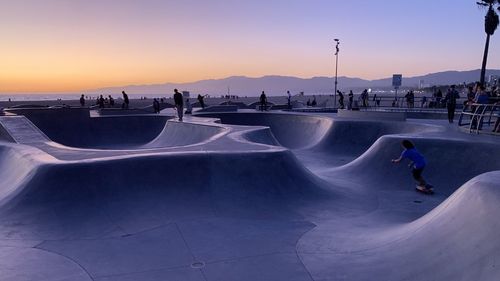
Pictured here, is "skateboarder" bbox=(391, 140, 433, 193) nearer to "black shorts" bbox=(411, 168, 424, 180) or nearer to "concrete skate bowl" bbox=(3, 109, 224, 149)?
"black shorts" bbox=(411, 168, 424, 180)

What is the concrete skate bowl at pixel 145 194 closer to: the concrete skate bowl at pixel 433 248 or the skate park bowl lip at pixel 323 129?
the concrete skate bowl at pixel 433 248

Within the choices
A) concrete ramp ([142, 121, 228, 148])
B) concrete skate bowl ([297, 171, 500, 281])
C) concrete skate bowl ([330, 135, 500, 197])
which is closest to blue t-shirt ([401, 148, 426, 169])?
concrete skate bowl ([330, 135, 500, 197])

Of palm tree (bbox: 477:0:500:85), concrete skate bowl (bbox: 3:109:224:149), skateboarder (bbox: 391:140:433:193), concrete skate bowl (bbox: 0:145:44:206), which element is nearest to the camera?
concrete skate bowl (bbox: 0:145:44:206)

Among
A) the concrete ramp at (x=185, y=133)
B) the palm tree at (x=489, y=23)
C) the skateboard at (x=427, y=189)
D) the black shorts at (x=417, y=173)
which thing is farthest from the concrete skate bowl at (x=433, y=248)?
the palm tree at (x=489, y=23)

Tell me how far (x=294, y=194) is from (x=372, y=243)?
3.20 m

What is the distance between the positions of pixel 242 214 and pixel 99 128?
17850 millimetres

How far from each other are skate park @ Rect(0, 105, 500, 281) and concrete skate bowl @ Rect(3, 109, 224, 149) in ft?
28.0

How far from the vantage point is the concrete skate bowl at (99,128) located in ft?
72.2

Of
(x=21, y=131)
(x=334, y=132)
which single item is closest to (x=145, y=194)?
(x=21, y=131)

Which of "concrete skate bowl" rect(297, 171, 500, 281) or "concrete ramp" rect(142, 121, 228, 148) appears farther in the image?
"concrete ramp" rect(142, 121, 228, 148)

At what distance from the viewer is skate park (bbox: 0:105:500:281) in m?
5.84

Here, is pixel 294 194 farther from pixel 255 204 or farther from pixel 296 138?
pixel 296 138

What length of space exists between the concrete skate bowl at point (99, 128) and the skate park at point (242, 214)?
8.54m

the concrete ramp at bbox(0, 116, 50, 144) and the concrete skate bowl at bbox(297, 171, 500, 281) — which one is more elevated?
the concrete ramp at bbox(0, 116, 50, 144)
